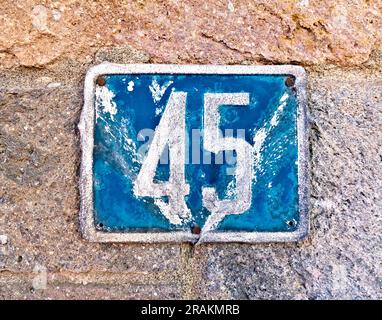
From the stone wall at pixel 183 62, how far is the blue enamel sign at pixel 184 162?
0.06ft

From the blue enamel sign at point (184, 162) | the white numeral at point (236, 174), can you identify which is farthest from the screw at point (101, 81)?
the white numeral at point (236, 174)

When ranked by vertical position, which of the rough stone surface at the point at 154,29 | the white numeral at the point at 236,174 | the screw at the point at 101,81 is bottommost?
the white numeral at the point at 236,174

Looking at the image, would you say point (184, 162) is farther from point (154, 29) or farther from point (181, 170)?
point (154, 29)

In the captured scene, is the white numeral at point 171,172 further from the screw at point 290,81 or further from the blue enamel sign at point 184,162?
the screw at point 290,81

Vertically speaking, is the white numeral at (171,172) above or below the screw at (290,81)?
below

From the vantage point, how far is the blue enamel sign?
0.75 meters

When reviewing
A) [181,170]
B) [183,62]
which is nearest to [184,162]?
[181,170]

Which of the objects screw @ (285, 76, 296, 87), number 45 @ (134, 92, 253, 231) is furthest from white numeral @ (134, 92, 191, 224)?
screw @ (285, 76, 296, 87)

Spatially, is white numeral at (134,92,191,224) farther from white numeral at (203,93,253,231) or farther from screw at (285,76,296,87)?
screw at (285,76,296,87)

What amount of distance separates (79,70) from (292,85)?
9.9 inches

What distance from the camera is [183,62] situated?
2.51 ft

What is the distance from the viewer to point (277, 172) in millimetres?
752

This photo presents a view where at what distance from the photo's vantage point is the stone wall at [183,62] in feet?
2.46
